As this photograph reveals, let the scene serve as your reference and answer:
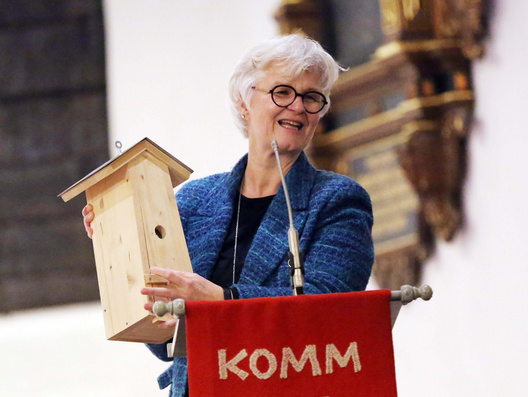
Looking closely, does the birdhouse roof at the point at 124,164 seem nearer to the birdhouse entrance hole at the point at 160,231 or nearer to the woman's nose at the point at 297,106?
the birdhouse entrance hole at the point at 160,231

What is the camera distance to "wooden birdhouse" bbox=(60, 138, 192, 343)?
243cm

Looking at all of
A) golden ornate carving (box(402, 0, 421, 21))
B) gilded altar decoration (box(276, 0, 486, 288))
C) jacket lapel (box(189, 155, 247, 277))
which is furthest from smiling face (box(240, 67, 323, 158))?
golden ornate carving (box(402, 0, 421, 21))

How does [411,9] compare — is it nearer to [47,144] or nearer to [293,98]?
[293,98]

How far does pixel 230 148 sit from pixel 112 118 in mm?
854

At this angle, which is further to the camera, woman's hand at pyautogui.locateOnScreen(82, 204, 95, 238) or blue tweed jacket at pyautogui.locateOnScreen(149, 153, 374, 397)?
woman's hand at pyautogui.locateOnScreen(82, 204, 95, 238)

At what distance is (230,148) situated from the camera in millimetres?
5477

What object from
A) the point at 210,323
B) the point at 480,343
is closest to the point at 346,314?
the point at 210,323

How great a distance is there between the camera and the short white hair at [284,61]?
264 cm

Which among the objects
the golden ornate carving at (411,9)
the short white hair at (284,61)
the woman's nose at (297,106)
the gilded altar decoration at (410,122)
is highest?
the golden ornate carving at (411,9)

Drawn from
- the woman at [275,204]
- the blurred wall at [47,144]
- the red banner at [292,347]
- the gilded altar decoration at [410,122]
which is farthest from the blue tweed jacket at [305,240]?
the blurred wall at [47,144]

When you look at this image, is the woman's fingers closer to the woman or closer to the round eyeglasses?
the woman

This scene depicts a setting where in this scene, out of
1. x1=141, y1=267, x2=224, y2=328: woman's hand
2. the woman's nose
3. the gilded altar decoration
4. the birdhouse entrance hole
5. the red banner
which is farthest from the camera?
the gilded altar decoration

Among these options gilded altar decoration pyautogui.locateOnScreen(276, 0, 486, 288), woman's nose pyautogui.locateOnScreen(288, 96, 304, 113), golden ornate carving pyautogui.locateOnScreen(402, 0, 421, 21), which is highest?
golden ornate carving pyautogui.locateOnScreen(402, 0, 421, 21)

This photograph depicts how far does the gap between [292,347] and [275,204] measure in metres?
0.59
